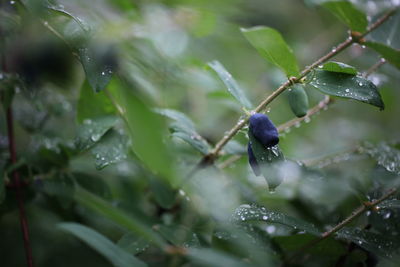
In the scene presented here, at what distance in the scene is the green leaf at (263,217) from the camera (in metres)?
0.86

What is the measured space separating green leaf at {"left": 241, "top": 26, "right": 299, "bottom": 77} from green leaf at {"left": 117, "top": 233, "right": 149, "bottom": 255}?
0.50 metres

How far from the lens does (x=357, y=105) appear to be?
271 centimetres

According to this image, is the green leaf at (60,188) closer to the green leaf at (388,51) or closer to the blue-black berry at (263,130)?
the blue-black berry at (263,130)

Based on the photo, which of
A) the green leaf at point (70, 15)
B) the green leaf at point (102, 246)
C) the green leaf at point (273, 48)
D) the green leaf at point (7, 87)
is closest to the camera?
the green leaf at point (102, 246)

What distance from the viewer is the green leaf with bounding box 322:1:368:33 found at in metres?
0.90

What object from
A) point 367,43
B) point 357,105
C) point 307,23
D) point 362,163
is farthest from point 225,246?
point 307,23

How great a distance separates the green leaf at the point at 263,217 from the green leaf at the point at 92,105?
1.49 feet

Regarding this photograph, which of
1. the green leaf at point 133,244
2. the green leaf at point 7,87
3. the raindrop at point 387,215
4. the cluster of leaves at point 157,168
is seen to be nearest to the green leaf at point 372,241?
the cluster of leaves at point 157,168

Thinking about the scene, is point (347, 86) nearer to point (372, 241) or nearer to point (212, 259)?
point (372, 241)

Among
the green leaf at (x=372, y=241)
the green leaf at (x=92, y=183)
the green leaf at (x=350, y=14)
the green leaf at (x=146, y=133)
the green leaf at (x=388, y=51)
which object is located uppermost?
the green leaf at (x=350, y=14)

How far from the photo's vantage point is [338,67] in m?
0.88

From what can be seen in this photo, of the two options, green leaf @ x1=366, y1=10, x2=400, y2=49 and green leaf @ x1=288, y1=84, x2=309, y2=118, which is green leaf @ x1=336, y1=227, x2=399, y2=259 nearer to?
green leaf @ x1=288, y1=84, x2=309, y2=118

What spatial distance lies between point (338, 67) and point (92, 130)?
59 cm

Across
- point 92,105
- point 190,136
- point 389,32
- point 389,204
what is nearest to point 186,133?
point 190,136
